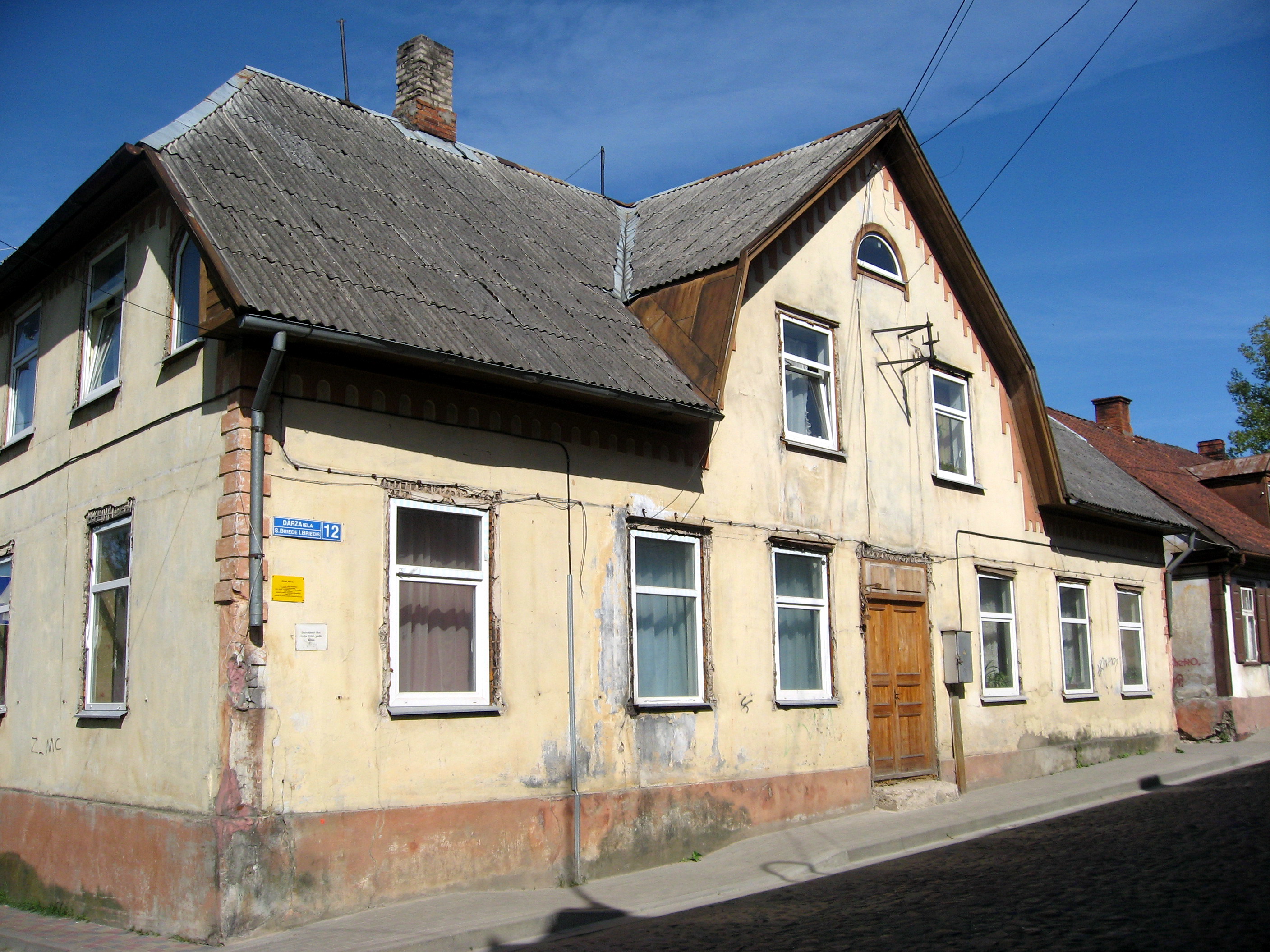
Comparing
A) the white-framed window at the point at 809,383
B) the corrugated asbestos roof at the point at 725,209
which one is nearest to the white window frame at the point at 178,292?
the corrugated asbestos roof at the point at 725,209

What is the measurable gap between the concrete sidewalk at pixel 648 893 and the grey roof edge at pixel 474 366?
4.18 meters

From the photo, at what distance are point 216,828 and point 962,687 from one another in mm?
9966

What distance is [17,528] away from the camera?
12195mm

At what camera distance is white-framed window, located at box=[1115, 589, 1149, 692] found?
1923 cm

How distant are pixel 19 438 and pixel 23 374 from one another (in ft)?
3.51

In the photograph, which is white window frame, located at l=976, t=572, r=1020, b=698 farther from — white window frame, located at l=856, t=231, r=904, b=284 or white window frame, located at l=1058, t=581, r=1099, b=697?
white window frame, located at l=856, t=231, r=904, b=284

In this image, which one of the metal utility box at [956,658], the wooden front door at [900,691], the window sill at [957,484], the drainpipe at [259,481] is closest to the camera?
the drainpipe at [259,481]

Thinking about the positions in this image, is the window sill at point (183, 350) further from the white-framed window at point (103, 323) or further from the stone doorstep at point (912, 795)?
the stone doorstep at point (912, 795)

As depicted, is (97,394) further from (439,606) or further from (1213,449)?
(1213,449)

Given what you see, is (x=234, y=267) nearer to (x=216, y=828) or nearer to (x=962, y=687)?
(x=216, y=828)

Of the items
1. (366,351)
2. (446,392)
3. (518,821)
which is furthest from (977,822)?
(366,351)

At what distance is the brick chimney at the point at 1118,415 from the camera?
3039 cm

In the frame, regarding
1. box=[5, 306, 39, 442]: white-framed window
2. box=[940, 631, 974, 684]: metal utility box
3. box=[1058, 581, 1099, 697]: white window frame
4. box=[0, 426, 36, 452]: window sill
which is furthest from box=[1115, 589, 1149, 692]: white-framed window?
box=[5, 306, 39, 442]: white-framed window

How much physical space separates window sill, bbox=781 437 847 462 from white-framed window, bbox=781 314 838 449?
0.05 metres
